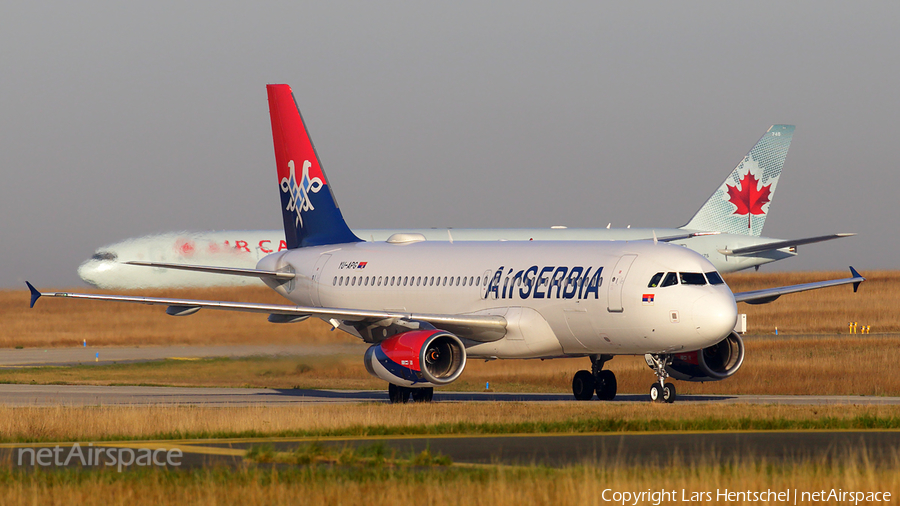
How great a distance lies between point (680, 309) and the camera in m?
29.2

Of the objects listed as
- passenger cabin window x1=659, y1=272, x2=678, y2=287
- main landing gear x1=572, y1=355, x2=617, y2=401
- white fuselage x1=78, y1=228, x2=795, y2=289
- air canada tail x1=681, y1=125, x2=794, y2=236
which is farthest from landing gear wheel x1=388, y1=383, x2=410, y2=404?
air canada tail x1=681, y1=125, x2=794, y2=236

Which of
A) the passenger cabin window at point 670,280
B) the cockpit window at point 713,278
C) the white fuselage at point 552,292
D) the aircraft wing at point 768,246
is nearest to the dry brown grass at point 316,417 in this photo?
the white fuselage at point 552,292

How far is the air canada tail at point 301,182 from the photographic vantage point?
141ft

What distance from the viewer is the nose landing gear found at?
97.9 ft

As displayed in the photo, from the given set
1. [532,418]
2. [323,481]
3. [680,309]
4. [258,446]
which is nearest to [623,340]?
[680,309]

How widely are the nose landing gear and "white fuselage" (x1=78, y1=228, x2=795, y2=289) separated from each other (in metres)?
44.5

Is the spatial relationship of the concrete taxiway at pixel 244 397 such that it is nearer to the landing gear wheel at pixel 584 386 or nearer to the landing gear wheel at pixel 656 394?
the landing gear wheel at pixel 584 386

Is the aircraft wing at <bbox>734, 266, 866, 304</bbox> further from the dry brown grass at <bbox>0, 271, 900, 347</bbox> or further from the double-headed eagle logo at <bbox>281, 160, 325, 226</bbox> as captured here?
the dry brown grass at <bbox>0, 271, 900, 347</bbox>

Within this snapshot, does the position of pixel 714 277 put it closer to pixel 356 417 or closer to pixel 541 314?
pixel 541 314

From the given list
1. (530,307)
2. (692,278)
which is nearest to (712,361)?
(692,278)

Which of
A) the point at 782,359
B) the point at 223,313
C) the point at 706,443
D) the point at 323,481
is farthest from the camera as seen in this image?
the point at 223,313

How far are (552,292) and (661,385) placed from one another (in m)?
3.84

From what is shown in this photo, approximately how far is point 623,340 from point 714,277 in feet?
8.83

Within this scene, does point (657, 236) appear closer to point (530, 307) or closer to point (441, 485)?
point (530, 307)
